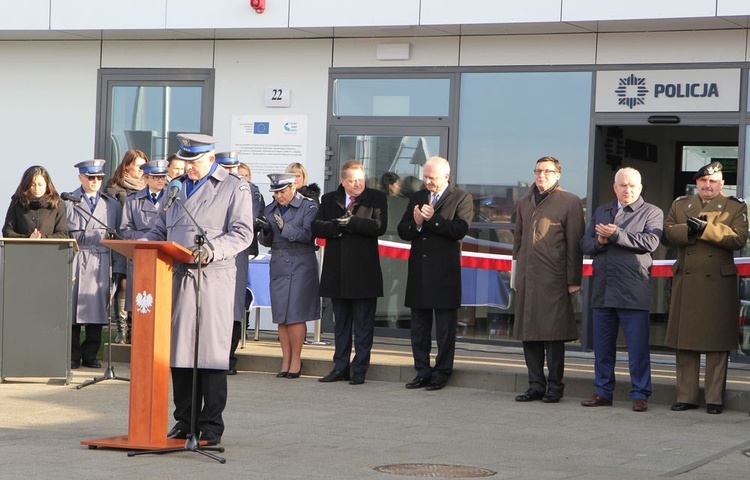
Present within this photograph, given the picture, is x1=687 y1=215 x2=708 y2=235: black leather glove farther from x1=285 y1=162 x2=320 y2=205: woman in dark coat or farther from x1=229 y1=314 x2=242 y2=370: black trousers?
x1=229 y1=314 x2=242 y2=370: black trousers

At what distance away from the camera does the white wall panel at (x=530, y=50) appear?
14.2 metres

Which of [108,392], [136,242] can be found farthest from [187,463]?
[108,392]

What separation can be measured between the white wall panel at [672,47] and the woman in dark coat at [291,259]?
12.5 feet

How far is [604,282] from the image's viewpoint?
35.9ft

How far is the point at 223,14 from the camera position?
15141 millimetres

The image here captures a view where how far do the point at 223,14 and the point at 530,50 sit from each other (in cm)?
350

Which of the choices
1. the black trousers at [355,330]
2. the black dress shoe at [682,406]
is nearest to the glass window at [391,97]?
the black trousers at [355,330]

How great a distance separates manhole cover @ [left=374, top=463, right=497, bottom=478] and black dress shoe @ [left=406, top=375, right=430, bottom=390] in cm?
392

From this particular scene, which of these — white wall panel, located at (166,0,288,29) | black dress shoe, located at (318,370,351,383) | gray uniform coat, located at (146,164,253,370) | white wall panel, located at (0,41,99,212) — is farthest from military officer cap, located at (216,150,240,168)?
white wall panel, located at (0,41,99,212)

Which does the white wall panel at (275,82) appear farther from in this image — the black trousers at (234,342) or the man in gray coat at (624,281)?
the man in gray coat at (624,281)

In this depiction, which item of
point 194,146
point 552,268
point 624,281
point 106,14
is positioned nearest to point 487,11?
point 552,268

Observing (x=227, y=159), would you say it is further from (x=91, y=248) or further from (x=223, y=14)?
(x=223, y=14)

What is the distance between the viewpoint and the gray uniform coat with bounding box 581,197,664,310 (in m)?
10.8

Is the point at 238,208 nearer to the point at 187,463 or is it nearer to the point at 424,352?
the point at 187,463
